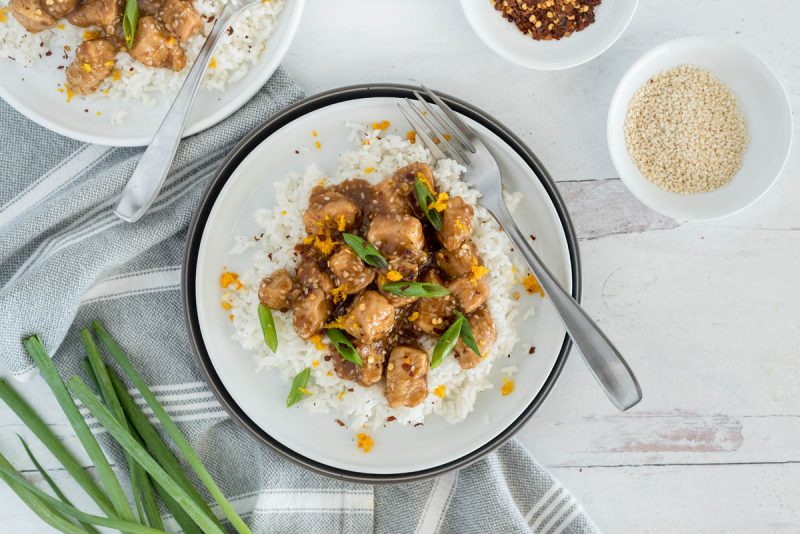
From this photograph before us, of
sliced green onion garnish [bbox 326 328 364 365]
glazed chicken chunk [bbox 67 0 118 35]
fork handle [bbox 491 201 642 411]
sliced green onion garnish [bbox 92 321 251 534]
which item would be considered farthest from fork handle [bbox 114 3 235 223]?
fork handle [bbox 491 201 642 411]

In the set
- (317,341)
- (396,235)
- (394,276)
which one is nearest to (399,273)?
(394,276)

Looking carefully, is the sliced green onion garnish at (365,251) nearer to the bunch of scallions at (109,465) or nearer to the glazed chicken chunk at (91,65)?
the bunch of scallions at (109,465)

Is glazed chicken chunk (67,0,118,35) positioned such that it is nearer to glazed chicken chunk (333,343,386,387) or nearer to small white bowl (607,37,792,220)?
glazed chicken chunk (333,343,386,387)

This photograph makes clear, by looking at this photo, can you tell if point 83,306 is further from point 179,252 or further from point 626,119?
point 626,119

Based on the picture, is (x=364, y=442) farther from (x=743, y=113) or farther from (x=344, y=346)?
(x=743, y=113)

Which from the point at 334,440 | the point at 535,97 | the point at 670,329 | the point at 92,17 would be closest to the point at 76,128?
the point at 92,17

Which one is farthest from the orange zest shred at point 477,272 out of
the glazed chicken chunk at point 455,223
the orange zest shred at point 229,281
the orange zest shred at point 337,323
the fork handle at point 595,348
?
the orange zest shred at point 229,281
